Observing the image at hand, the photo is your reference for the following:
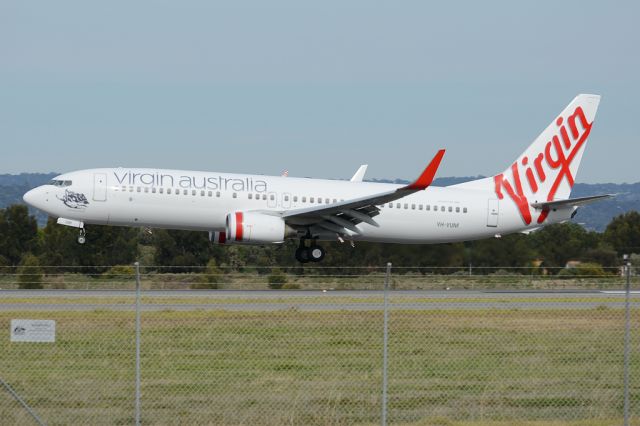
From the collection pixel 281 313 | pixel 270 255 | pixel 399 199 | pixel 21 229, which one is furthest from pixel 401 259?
pixel 21 229

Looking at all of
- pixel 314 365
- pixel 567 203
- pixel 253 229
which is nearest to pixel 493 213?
pixel 567 203

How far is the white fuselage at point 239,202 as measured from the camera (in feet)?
114

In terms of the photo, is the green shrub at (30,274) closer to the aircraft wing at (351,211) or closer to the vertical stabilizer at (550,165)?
the aircraft wing at (351,211)

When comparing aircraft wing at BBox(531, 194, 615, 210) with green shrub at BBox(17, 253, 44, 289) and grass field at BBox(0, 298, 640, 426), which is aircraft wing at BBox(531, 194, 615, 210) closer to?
grass field at BBox(0, 298, 640, 426)

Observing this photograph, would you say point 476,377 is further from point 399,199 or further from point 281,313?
point 399,199

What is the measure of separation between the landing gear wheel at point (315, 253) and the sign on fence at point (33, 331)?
23.3 m

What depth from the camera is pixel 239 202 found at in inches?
1403

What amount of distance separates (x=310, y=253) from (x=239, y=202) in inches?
126

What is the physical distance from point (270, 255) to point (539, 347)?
28495 mm

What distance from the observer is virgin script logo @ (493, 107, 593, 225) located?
3938 cm

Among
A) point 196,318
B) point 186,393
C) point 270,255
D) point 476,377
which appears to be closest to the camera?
point 186,393

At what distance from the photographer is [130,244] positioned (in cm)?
4712

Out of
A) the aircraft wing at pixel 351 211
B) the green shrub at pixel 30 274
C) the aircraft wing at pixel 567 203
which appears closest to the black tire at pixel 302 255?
the aircraft wing at pixel 351 211

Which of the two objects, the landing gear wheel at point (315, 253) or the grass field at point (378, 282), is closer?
the grass field at point (378, 282)
